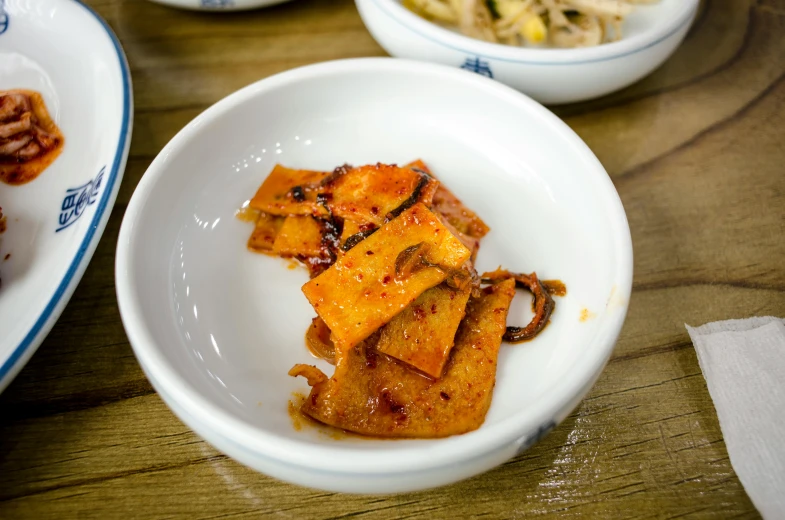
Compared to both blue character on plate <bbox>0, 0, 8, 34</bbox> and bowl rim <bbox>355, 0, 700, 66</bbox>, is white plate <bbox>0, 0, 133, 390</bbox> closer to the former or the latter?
blue character on plate <bbox>0, 0, 8, 34</bbox>

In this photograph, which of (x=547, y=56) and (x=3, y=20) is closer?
(x=547, y=56)

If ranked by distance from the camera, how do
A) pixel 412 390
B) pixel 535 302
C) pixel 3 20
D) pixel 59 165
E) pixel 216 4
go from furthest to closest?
pixel 216 4 < pixel 3 20 < pixel 59 165 < pixel 535 302 < pixel 412 390

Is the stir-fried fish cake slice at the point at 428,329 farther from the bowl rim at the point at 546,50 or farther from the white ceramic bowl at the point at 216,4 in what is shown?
the white ceramic bowl at the point at 216,4

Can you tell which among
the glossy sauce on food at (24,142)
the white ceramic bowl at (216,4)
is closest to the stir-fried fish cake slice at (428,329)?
the glossy sauce on food at (24,142)

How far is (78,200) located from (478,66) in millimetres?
1208

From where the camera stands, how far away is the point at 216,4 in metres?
2.14

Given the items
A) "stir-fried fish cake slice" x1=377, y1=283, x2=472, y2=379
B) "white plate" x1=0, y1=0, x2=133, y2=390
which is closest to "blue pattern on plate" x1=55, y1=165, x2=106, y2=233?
"white plate" x1=0, y1=0, x2=133, y2=390

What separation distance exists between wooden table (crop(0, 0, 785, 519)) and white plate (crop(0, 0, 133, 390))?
0.14 meters

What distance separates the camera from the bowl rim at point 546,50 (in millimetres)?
1691

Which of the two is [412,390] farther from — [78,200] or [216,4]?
[216,4]

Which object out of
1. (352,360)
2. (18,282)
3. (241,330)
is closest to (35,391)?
(18,282)

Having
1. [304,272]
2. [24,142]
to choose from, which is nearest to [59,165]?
[24,142]

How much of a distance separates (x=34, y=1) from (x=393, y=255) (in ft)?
5.62

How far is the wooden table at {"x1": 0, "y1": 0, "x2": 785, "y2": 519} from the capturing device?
117 centimetres
